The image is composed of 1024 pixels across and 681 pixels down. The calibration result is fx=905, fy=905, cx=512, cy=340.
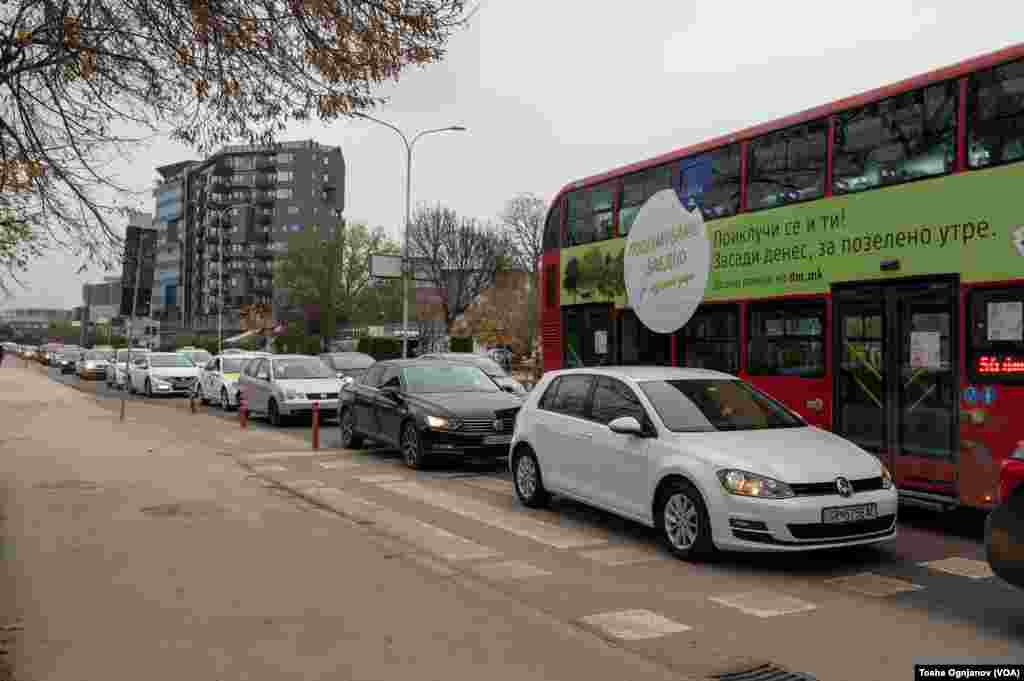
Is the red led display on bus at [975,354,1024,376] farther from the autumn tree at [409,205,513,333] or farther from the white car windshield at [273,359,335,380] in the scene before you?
the autumn tree at [409,205,513,333]

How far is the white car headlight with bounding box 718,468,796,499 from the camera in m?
6.84

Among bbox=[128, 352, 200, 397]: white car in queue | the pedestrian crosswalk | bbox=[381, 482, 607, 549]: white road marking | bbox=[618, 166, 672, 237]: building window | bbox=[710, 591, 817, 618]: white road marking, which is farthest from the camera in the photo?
bbox=[128, 352, 200, 397]: white car in queue

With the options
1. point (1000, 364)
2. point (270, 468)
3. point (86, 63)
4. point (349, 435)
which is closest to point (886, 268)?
point (1000, 364)

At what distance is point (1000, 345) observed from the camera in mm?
7891

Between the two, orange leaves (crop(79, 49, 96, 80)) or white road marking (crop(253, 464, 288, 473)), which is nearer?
orange leaves (crop(79, 49, 96, 80))

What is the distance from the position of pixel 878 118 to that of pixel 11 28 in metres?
8.15

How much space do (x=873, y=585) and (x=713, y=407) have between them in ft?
6.89

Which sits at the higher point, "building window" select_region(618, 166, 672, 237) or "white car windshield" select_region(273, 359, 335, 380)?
"building window" select_region(618, 166, 672, 237)

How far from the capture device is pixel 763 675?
4.79 m

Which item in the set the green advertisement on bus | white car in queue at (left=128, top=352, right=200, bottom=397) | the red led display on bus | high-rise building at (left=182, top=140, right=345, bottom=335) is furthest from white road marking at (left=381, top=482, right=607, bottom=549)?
high-rise building at (left=182, top=140, right=345, bottom=335)

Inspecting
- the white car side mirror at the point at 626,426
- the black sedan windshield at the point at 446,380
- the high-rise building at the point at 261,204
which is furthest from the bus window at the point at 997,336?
the high-rise building at the point at 261,204

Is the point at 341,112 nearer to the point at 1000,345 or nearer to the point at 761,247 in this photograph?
the point at 761,247

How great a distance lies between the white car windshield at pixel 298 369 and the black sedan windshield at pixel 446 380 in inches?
279

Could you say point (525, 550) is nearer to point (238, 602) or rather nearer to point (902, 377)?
point (238, 602)
